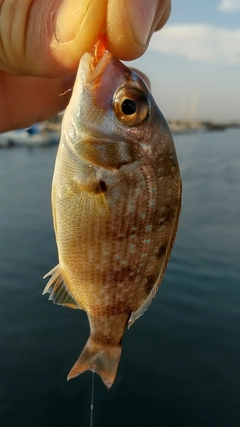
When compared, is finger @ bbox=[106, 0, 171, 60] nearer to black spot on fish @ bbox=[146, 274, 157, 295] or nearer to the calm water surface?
black spot on fish @ bbox=[146, 274, 157, 295]

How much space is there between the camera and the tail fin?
6.14ft

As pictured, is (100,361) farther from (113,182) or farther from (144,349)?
(144,349)

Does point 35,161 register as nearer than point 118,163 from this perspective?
No

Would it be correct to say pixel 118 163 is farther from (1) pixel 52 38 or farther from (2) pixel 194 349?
(2) pixel 194 349

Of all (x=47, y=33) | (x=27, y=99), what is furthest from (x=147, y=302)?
(x=27, y=99)

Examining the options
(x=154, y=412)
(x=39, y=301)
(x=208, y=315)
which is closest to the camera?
(x=154, y=412)

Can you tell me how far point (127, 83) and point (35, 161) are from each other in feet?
87.7

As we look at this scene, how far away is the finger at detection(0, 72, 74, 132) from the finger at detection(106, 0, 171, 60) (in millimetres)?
952

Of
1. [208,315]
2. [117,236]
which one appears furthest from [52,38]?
[208,315]

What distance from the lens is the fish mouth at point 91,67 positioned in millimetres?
1583

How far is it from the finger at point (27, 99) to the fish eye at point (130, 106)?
3.05ft

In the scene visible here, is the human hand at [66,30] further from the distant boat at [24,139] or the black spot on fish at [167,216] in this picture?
the distant boat at [24,139]

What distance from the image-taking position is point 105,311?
6.09 ft

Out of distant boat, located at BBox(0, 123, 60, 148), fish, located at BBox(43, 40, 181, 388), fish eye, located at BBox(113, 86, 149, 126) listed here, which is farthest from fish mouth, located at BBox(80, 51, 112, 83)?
distant boat, located at BBox(0, 123, 60, 148)
